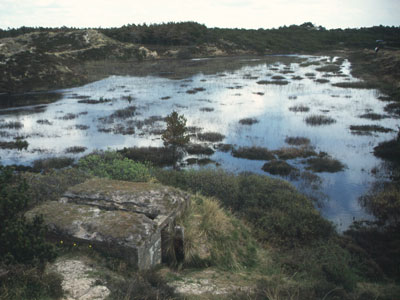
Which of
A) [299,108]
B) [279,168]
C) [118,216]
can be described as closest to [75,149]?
[279,168]

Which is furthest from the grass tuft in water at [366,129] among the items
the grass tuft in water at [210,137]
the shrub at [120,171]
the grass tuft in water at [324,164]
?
the shrub at [120,171]

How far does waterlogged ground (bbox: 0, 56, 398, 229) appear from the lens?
18031 millimetres

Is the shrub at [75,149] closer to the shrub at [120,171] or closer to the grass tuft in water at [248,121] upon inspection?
the shrub at [120,171]

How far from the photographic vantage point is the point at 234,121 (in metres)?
28.6

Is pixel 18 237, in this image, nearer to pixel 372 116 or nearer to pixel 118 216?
pixel 118 216

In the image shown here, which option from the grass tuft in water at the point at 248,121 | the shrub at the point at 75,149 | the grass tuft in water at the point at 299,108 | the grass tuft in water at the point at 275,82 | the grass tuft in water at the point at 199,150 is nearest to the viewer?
the grass tuft in water at the point at 199,150

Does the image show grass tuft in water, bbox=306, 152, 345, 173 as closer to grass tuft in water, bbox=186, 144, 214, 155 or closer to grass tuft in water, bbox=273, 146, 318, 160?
grass tuft in water, bbox=273, 146, 318, 160

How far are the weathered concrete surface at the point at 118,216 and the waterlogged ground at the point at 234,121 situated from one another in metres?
8.04

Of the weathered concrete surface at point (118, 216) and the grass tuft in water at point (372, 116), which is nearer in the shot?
the weathered concrete surface at point (118, 216)

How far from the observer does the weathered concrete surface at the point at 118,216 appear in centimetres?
669

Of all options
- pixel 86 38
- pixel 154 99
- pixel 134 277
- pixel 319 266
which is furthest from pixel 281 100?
pixel 86 38

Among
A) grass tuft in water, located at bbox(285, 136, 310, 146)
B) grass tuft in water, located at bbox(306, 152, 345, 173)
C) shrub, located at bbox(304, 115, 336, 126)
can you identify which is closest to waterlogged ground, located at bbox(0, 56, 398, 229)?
grass tuft in water, located at bbox(285, 136, 310, 146)

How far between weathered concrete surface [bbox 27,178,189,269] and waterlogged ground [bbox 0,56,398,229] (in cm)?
804

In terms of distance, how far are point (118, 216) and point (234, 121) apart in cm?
2207
